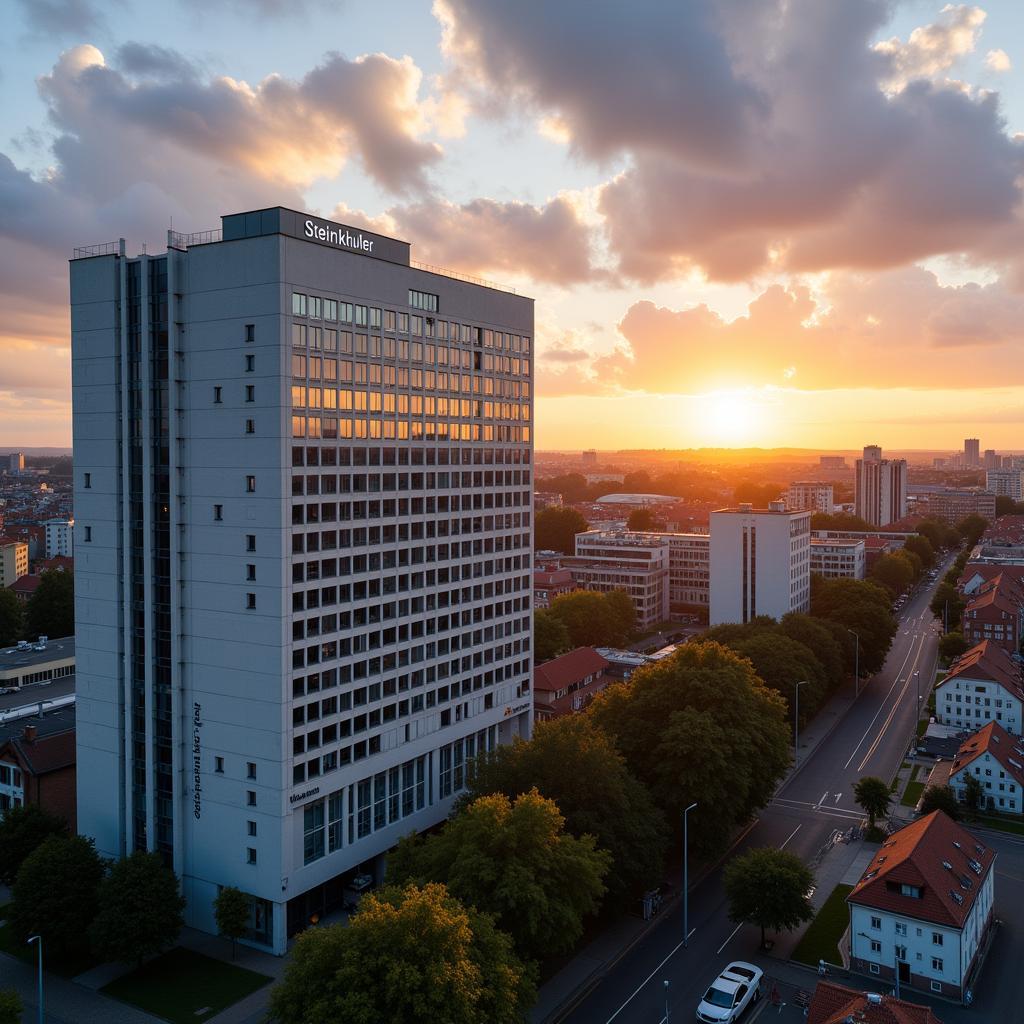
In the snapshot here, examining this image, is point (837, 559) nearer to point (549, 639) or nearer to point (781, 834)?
point (549, 639)

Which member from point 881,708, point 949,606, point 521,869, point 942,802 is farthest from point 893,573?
point 521,869

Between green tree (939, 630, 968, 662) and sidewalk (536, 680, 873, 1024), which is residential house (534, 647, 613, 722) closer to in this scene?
sidewalk (536, 680, 873, 1024)

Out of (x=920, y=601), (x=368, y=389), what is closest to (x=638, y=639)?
(x=920, y=601)

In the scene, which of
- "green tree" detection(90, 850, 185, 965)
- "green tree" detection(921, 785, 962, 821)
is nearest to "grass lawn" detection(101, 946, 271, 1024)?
"green tree" detection(90, 850, 185, 965)

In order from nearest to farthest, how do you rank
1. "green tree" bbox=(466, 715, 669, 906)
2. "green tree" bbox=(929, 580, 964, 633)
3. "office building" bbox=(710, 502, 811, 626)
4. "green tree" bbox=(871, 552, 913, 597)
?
"green tree" bbox=(466, 715, 669, 906)
"office building" bbox=(710, 502, 811, 626)
"green tree" bbox=(929, 580, 964, 633)
"green tree" bbox=(871, 552, 913, 597)

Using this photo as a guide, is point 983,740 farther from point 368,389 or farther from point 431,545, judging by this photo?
point 368,389

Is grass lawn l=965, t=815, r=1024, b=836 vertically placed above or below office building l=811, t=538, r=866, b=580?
below
